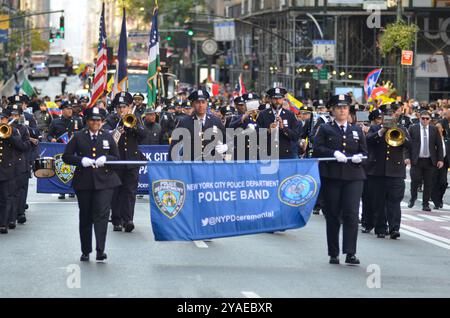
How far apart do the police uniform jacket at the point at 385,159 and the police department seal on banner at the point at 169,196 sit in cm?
462

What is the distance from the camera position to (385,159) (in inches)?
723

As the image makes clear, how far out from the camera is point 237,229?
15.0 m

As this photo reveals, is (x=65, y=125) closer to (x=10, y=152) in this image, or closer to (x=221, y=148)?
(x=10, y=152)

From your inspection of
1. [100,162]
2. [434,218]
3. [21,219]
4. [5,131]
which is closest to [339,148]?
[100,162]

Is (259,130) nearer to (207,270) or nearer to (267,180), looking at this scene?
(267,180)

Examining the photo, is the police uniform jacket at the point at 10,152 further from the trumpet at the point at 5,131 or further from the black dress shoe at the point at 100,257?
the black dress shoe at the point at 100,257

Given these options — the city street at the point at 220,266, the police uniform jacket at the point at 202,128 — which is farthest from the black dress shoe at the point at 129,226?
the police uniform jacket at the point at 202,128

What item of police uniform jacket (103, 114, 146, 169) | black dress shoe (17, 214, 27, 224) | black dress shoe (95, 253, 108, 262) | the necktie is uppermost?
police uniform jacket (103, 114, 146, 169)

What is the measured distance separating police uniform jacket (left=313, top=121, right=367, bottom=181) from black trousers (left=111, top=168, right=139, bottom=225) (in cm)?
427

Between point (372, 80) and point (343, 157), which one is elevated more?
point (372, 80)

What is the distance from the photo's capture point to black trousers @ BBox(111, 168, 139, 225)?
18.5 meters

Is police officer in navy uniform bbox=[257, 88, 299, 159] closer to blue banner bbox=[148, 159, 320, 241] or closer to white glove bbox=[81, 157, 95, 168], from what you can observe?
blue banner bbox=[148, 159, 320, 241]

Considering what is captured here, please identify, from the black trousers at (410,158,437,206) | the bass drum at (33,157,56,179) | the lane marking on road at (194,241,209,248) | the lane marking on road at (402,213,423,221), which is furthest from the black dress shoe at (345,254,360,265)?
the black trousers at (410,158,437,206)

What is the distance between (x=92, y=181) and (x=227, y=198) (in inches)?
65.1
